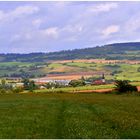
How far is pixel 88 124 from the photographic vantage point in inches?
1243

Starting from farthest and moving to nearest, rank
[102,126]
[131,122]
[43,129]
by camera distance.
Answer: [131,122], [102,126], [43,129]

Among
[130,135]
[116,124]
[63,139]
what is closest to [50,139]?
[63,139]

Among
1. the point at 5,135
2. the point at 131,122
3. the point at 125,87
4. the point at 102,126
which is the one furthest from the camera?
the point at 125,87

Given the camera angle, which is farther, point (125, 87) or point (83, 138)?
point (125, 87)

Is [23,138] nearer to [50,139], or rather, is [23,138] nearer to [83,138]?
[50,139]

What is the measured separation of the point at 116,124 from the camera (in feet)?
104

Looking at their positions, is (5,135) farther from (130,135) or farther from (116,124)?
(116,124)

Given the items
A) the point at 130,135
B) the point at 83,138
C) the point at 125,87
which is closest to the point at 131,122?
the point at 130,135

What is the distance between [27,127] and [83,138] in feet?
21.3

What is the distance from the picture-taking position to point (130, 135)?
25.6m

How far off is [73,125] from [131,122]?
16.3ft

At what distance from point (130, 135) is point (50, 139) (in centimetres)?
518

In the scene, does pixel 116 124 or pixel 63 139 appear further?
pixel 116 124

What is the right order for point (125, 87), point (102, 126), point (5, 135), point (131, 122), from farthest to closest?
point (125, 87), point (131, 122), point (102, 126), point (5, 135)
